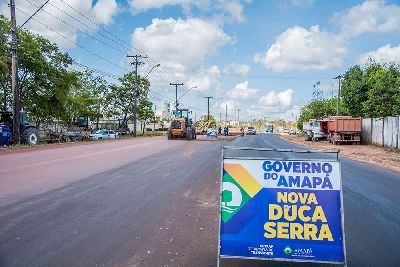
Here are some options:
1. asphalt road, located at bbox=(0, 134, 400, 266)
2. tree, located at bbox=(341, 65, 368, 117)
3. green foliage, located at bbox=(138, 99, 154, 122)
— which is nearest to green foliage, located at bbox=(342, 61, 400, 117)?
tree, located at bbox=(341, 65, 368, 117)

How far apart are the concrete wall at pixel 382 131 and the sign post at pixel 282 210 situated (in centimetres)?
2847

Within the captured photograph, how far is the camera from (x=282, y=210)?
460 centimetres

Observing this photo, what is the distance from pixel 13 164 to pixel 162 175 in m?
6.39

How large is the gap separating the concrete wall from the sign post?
2847 cm

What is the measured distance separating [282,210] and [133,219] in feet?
11.0

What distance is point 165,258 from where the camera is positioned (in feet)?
16.7

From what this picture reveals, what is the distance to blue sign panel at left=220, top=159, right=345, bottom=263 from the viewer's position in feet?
14.7

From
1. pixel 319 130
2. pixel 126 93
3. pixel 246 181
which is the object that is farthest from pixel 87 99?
pixel 246 181

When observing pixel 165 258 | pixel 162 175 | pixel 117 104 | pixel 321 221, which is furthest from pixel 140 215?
pixel 117 104

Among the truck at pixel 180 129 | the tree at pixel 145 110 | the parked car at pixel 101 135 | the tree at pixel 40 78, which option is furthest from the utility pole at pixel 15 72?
the tree at pixel 145 110

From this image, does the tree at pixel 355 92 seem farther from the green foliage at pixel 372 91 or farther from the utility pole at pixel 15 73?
the utility pole at pixel 15 73

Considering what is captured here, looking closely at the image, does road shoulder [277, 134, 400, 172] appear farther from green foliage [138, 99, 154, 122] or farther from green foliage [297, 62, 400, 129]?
green foliage [138, 99, 154, 122]

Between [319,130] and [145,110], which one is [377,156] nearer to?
[319,130]

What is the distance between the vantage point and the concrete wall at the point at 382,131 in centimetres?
3056
